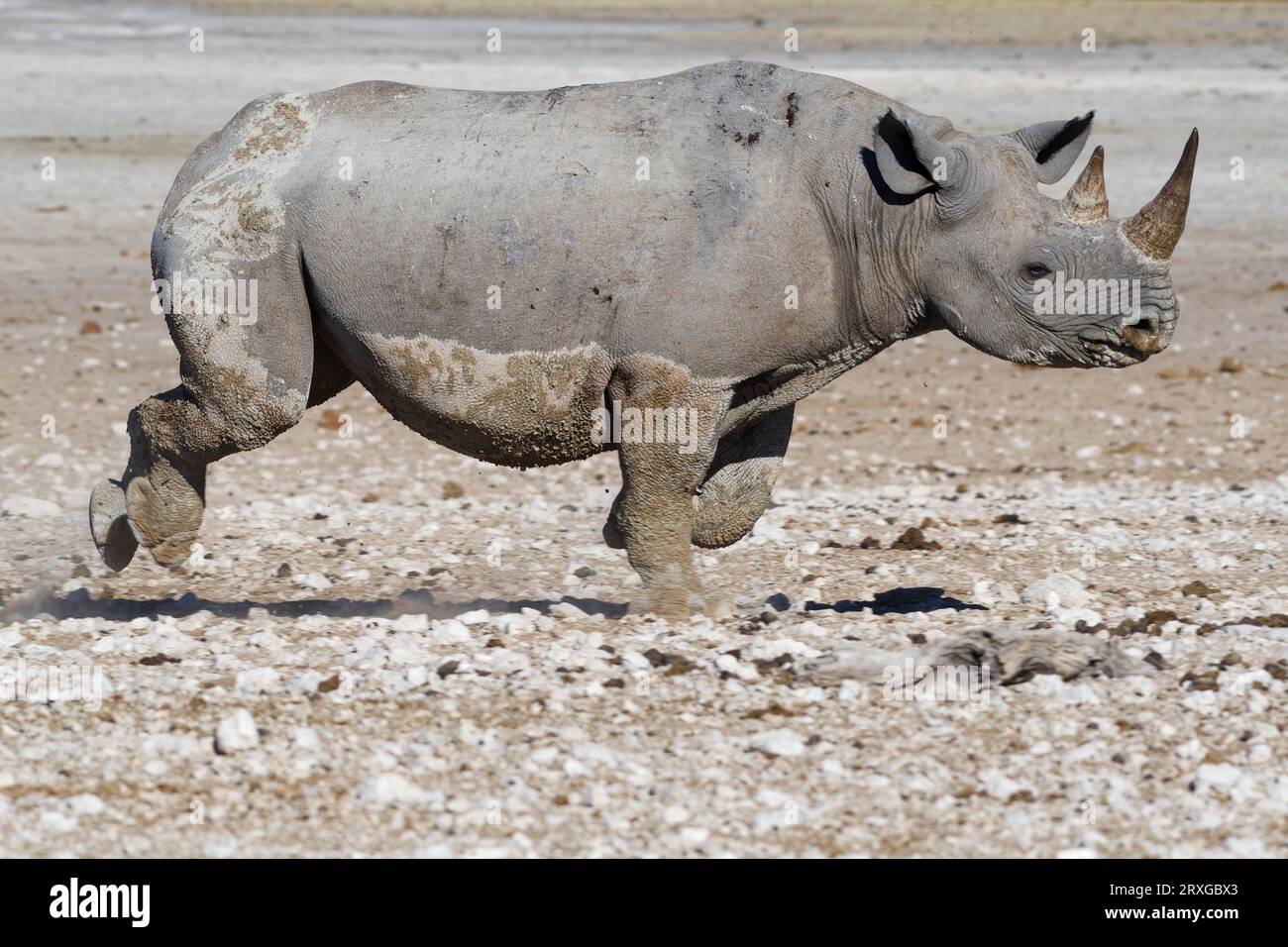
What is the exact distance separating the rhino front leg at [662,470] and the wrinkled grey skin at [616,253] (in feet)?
0.05

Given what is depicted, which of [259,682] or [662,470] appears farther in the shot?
[662,470]

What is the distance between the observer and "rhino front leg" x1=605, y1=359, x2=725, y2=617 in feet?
25.0

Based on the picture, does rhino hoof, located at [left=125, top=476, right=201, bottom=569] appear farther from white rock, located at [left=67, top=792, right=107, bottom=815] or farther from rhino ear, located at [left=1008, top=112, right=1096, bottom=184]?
rhino ear, located at [left=1008, top=112, right=1096, bottom=184]

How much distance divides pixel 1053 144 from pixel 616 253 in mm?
1791

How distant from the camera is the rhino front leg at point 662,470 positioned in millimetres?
7605

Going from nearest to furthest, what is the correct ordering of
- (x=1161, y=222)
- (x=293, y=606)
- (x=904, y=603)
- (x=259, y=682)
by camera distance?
(x=259, y=682), (x=1161, y=222), (x=904, y=603), (x=293, y=606)

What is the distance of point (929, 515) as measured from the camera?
11.0 metres

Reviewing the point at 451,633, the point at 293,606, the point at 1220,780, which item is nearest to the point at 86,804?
the point at 451,633

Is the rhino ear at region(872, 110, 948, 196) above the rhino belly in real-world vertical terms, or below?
above

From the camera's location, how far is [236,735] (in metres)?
6.44

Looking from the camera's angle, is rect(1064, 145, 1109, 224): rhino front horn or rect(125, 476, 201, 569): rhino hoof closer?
rect(1064, 145, 1109, 224): rhino front horn

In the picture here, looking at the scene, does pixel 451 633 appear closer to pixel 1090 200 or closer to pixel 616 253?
pixel 616 253

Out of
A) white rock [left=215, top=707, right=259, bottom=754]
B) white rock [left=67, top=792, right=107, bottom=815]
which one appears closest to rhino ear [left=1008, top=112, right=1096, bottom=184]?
white rock [left=215, top=707, right=259, bottom=754]

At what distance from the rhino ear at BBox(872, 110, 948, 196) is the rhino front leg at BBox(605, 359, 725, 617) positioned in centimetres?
109
